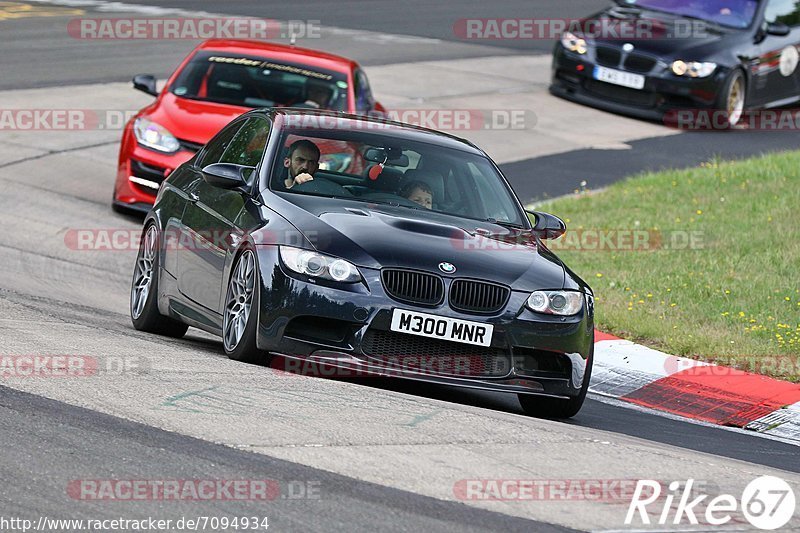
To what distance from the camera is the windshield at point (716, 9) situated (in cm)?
2241

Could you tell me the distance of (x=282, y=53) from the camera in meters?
15.4

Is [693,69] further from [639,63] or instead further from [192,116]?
[192,116]

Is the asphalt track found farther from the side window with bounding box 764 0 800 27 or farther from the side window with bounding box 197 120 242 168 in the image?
the side window with bounding box 764 0 800 27

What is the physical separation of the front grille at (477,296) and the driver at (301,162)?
1.47 m

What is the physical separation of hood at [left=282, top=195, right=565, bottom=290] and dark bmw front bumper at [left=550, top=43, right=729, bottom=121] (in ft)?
42.8

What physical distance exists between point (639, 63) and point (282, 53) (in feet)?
24.7

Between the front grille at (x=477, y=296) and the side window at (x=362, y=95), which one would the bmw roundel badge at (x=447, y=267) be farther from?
the side window at (x=362, y=95)

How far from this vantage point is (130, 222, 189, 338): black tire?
989cm

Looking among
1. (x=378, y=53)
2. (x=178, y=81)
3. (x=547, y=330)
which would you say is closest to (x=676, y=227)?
(x=178, y=81)

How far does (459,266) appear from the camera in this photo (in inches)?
319

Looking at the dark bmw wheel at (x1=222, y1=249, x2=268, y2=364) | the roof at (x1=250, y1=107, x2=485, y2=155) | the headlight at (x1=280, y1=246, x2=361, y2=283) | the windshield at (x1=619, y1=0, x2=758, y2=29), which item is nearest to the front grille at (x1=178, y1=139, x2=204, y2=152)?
the roof at (x1=250, y1=107, x2=485, y2=155)

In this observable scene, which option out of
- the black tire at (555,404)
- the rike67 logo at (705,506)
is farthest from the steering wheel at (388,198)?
the rike67 logo at (705,506)

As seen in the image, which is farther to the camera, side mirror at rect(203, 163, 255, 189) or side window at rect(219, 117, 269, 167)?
side window at rect(219, 117, 269, 167)

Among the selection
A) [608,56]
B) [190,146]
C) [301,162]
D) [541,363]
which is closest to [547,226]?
[541,363]
